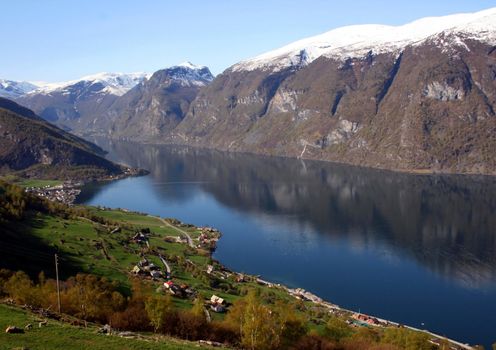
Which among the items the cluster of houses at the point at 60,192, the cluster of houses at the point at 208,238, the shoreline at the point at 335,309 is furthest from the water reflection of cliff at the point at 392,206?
the cluster of houses at the point at 60,192

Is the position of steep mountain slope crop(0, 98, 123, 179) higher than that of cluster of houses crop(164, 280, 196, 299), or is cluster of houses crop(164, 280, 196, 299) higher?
steep mountain slope crop(0, 98, 123, 179)

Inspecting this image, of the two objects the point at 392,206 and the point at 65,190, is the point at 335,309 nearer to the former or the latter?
the point at 392,206

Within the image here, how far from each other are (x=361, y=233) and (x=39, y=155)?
130975mm

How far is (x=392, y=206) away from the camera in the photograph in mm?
130250

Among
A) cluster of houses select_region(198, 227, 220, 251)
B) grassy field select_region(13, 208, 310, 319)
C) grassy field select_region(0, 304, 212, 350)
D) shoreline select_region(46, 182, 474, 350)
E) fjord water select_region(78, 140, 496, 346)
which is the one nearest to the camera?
grassy field select_region(0, 304, 212, 350)

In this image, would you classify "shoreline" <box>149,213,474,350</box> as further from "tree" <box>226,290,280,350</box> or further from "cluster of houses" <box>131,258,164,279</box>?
"tree" <box>226,290,280,350</box>

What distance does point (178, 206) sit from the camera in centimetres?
13575

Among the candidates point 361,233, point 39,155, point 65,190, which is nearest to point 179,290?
point 361,233

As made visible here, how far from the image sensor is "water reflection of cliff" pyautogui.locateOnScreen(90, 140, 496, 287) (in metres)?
90.1

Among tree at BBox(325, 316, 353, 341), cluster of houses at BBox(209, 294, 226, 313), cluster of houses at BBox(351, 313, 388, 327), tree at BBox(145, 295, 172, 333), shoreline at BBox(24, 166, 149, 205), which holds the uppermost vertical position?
tree at BBox(145, 295, 172, 333)

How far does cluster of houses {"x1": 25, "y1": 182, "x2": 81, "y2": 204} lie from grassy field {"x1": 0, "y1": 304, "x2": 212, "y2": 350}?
10882 centimetres

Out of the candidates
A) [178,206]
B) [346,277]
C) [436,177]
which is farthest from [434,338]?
[436,177]

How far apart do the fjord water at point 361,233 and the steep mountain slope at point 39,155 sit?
1869cm

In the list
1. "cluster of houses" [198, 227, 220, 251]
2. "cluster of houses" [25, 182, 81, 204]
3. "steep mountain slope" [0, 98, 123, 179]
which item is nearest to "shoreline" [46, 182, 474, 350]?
"cluster of houses" [198, 227, 220, 251]
